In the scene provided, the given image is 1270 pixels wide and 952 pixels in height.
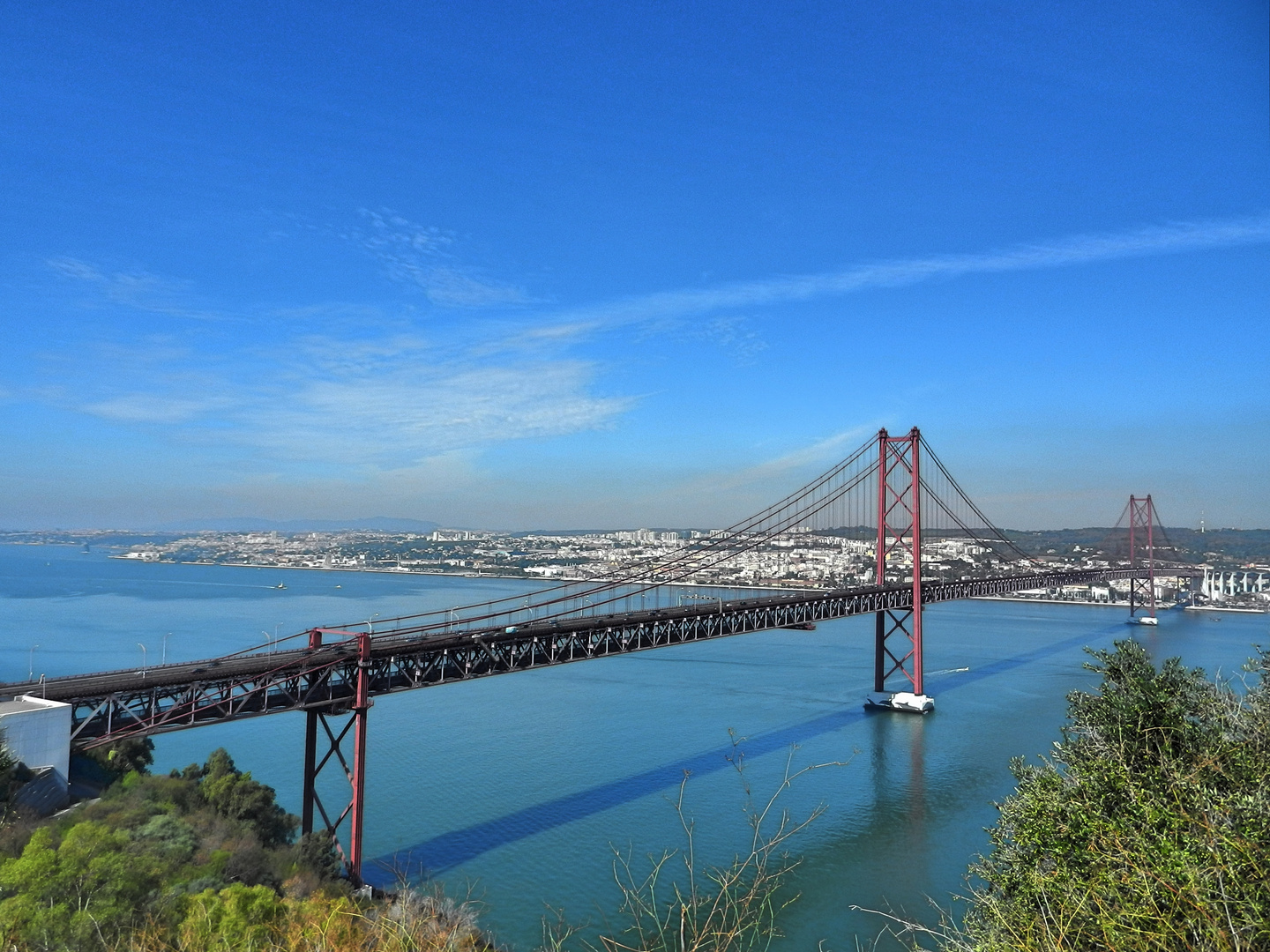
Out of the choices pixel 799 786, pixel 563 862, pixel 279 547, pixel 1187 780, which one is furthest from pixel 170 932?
pixel 279 547

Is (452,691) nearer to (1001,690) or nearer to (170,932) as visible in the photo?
(1001,690)

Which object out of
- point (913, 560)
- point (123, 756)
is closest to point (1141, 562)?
point (913, 560)

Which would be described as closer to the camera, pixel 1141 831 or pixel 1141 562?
pixel 1141 831

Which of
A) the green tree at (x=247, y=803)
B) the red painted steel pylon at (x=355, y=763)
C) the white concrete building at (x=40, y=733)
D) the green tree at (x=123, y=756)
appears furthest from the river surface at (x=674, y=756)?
the white concrete building at (x=40, y=733)

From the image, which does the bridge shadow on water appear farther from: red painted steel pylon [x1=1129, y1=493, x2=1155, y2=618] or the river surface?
red painted steel pylon [x1=1129, y1=493, x2=1155, y2=618]

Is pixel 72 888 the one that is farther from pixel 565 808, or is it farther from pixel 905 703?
pixel 905 703

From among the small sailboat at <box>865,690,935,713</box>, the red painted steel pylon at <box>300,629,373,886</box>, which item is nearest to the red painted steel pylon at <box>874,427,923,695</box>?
the small sailboat at <box>865,690,935,713</box>

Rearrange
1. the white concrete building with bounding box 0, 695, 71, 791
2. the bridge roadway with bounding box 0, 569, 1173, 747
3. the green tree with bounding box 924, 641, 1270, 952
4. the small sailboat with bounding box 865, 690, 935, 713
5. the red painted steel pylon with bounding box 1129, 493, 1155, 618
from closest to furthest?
the green tree with bounding box 924, 641, 1270, 952, the white concrete building with bounding box 0, 695, 71, 791, the bridge roadway with bounding box 0, 569, 1173, 747, the small sailboat with bounding box 865, 690, 935, 713, the red painted steel pylon with bounding box 1129, 493, 1155, 618
